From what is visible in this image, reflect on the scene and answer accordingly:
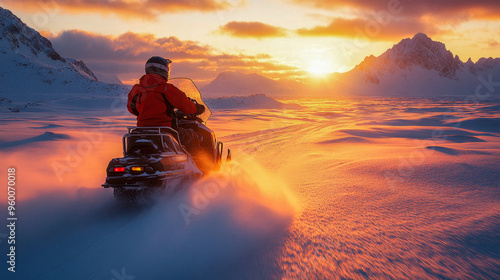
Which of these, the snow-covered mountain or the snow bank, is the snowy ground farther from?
the snow-covered mountain

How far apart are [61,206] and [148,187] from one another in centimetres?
120

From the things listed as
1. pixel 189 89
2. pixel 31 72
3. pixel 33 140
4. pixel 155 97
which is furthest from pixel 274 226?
pixel 31 72

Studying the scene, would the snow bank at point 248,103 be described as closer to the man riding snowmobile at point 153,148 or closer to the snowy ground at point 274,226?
the snowy ground at point 274,226

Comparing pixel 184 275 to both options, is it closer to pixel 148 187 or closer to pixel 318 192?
pixel 148 187

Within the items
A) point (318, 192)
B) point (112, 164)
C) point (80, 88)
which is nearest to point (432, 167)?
point (318, 192)

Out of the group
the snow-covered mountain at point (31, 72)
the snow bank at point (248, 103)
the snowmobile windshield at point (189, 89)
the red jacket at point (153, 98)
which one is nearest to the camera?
the red jacket at point (153, 98)

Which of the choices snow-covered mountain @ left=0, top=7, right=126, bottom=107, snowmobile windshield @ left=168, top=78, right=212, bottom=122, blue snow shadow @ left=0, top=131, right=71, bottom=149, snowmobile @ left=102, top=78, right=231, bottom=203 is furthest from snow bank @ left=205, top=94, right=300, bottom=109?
snowmobile @ left=102, top=78, right=231, bottom=203

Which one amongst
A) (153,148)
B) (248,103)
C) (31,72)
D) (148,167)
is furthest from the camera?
(31,72)

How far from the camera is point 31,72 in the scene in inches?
2372

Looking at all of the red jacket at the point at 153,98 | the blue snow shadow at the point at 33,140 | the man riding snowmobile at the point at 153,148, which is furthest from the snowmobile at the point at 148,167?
Result: the blue snow shadow at the point at 33,140

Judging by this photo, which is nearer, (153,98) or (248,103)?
(153,98)

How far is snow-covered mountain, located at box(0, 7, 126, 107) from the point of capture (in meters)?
52.7

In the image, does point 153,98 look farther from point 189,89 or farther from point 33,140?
point 33,140

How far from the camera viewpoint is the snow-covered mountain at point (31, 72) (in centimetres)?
5266
